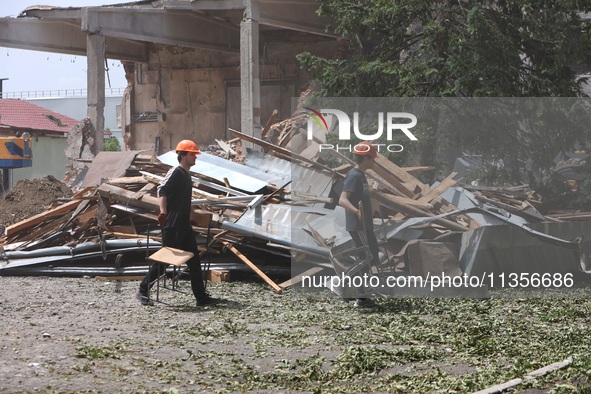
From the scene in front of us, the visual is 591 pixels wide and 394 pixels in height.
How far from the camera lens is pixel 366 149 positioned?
706 centimetres

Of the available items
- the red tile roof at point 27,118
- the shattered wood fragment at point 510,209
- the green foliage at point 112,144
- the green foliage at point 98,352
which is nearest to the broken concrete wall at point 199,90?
the shattered wood fragment at point 510,209

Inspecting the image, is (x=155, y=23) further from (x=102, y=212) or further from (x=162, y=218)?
(x=162, y=218)

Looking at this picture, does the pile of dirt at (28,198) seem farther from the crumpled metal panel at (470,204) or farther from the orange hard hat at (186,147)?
the crumpled metal panel at (470,204)

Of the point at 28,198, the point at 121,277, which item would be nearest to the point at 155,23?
the point at 28,198

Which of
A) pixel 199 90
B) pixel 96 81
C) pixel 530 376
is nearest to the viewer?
pixel 530 376

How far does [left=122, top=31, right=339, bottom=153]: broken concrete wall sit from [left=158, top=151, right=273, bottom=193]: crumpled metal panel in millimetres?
7988

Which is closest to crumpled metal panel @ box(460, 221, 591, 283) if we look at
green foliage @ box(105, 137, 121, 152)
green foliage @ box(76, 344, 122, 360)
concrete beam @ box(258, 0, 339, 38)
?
green foliage @ box(76, 344, 122, 360)

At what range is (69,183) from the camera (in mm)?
16031

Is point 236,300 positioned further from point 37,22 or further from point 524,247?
point 37,22

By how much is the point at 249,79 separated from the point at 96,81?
425 centimetres

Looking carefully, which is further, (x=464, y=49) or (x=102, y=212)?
(x=464, y=49)

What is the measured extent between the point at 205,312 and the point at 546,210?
485cm

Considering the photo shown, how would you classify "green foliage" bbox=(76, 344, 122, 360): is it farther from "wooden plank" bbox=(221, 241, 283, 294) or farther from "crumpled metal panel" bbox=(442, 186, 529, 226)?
"crumpled metal panel" bbox=(442, 186, 529, 226)

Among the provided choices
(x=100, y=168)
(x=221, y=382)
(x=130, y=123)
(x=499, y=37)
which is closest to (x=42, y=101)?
(x=130, y=123)
